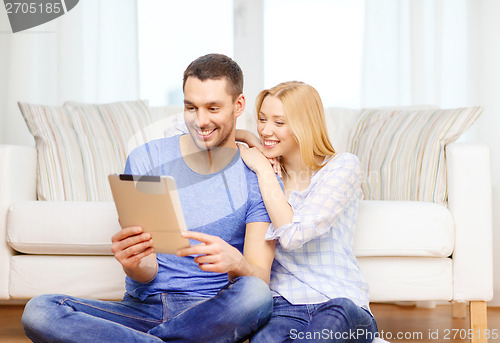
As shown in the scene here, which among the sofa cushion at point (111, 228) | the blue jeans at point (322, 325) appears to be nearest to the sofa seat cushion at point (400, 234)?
the sofa cushion at point (111, 228)

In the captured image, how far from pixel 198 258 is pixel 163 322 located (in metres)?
0.21

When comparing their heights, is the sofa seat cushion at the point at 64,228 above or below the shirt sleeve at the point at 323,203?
below

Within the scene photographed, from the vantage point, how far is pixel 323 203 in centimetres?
145

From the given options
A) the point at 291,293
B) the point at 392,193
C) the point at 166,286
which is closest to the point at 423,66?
the point at 392,193

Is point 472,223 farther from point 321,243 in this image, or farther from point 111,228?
point 111,228

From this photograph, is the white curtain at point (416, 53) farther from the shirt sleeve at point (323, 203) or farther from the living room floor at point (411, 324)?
the shirt sleeve at point (323, 203)

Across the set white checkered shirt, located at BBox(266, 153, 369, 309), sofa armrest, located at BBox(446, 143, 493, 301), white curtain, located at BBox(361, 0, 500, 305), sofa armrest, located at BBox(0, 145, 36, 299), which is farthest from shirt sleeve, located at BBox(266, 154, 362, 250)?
white curtain, located at BBox(361, 0, 500, 305)

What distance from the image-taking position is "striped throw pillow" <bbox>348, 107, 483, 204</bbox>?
206 centimetres

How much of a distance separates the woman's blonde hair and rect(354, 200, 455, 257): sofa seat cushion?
34cm

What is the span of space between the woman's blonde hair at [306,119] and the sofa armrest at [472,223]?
0.57 m

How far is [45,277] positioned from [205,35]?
5.45ft

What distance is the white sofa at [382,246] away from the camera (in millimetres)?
1849

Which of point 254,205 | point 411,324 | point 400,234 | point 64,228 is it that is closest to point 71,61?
point 64,228

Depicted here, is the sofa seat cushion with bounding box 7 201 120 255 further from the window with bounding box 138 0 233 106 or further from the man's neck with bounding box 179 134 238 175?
the window with bounding box 138 0 233 106
